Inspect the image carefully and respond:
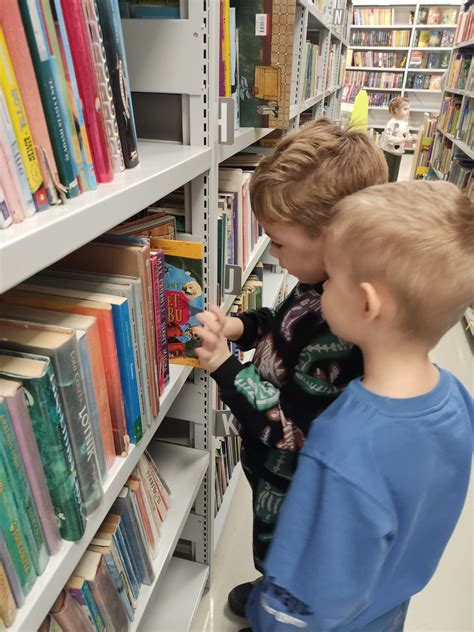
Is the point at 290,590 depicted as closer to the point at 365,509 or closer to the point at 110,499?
the point at 365,509

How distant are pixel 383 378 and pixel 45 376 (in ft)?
1.44

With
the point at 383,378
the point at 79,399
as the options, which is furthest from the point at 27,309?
the point at 383,378

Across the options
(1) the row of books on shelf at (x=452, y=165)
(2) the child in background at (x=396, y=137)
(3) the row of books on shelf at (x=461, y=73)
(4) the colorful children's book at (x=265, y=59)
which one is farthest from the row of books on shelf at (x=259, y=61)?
(2) the child in background at (x=396, y=137)

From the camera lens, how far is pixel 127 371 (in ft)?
2.39

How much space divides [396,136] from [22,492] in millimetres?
5319

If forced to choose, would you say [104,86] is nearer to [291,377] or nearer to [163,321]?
[163,321]

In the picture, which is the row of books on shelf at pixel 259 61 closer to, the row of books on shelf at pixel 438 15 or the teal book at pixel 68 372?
the teal book at pixel 68 372

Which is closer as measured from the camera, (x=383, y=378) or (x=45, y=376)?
(x=45, y=376)

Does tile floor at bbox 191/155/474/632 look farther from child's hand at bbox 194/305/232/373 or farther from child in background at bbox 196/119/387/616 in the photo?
child's hand at bbox 194/305/232/373

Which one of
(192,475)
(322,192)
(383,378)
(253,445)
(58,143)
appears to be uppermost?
(58,143)

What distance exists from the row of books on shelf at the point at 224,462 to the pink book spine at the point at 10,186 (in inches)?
42.3

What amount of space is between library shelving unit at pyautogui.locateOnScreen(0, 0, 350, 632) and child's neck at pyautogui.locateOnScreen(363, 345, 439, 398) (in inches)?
15.9

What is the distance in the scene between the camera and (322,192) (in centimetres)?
81

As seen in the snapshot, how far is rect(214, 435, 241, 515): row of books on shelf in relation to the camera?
1490 millimetres
